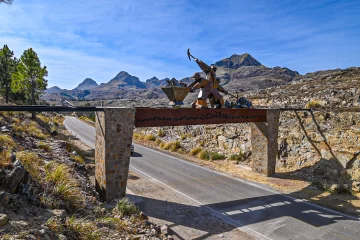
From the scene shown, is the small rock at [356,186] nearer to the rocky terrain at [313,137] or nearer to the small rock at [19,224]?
the rocky terrain at [313,137]

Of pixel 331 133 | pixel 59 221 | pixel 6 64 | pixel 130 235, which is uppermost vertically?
pixel 6 64

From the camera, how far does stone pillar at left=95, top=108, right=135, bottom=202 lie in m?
10.8

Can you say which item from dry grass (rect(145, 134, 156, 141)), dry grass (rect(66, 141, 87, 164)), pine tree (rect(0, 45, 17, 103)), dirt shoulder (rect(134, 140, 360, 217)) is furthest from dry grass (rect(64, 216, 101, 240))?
pine tree (rect(0, 45, 17, 103))

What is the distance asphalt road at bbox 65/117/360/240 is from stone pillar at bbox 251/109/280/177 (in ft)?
8.17

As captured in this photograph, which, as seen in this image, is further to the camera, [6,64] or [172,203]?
[6,64]

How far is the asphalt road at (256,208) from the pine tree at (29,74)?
77.2ft

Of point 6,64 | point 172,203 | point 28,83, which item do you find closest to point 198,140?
Answer: point 172,203

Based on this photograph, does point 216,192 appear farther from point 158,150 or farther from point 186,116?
point 158,150

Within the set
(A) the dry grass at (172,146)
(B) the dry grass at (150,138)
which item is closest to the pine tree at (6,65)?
A: (B) the dry grass at (150,138)

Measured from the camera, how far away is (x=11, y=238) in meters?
4.64

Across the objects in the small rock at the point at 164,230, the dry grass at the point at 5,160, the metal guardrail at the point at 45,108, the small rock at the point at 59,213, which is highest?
the metal guardrail at the point at 45,108

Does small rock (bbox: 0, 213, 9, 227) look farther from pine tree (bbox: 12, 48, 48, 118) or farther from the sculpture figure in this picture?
pine tree (bbox: 12, 48, 48, 118)

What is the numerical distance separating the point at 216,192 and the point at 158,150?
1368cm

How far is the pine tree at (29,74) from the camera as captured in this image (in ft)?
106
